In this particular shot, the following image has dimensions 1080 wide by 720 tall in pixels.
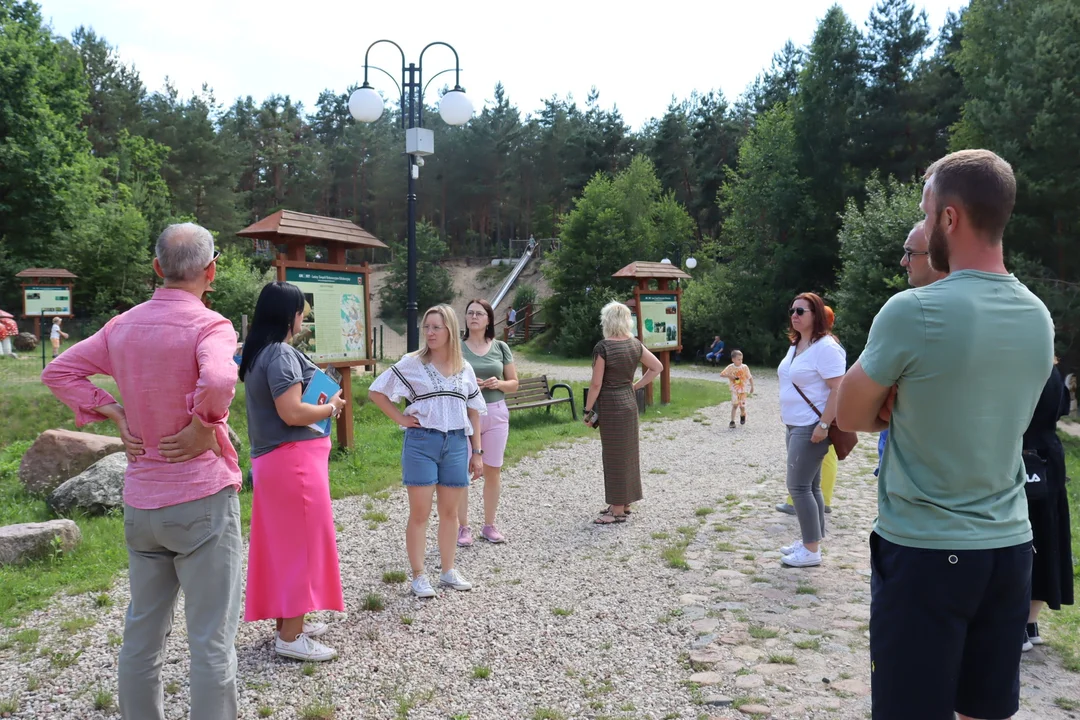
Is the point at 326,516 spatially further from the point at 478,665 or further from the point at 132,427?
the point at 132,427

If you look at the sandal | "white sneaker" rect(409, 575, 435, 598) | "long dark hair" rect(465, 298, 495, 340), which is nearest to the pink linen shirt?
"white sneaker" rect(409, 575, 435, 598)

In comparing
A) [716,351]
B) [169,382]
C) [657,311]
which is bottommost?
[716,351]

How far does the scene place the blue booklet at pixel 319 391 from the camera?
11.9 feet

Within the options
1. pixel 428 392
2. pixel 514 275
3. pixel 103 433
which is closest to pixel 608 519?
pixel 428 392

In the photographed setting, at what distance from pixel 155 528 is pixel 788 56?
47850mm

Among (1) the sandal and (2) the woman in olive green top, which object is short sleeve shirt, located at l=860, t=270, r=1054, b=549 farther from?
(1) the sandal

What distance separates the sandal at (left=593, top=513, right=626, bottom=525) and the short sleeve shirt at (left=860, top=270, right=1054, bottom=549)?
15.2ft

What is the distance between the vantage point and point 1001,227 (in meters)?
1.88

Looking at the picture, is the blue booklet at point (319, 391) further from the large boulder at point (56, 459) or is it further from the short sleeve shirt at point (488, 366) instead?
the large boulder at point (56, 459)

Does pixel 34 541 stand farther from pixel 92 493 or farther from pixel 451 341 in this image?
pixel 451 341

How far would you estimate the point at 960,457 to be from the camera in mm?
1861

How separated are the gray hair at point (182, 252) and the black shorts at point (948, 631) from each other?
2.43m

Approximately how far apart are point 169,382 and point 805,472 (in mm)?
3983

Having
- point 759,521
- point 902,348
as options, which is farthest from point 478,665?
point 759,521
